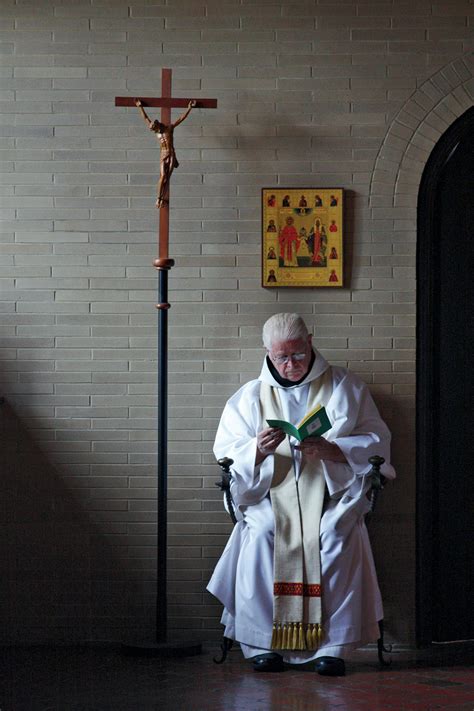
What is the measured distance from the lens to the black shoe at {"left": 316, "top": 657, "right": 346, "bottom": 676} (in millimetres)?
4695

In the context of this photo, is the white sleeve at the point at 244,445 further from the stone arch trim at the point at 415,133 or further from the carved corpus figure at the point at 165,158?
the stone arch trim at the point at 415,133

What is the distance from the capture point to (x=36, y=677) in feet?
15.3

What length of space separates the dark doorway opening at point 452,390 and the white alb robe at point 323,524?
48cm

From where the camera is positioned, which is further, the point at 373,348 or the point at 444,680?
the point at 373,348

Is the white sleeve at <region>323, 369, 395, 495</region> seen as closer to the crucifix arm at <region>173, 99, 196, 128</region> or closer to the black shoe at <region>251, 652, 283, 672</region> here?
the black shoe at <region>251, 652, 283, 672</region>

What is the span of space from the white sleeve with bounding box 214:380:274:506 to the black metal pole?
0.88ft

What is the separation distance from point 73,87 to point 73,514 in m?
2.13

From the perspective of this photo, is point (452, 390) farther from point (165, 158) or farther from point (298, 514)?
point (165, 158)

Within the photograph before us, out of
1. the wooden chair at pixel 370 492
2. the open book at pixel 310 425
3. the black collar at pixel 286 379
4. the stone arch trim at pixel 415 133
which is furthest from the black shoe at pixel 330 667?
the stone arch trim at pixel 415 133

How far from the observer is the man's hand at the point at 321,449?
4895 millimetres

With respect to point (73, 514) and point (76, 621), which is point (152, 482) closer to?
point (73, 514)

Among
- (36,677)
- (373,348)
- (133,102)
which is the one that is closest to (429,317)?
(373,348)

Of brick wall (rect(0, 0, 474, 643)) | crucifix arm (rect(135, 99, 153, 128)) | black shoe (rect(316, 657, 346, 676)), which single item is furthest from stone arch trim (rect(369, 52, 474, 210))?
black shoe (rect(316, 657, 346, 676))

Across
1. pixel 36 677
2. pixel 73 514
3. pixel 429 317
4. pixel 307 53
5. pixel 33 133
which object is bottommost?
pixel 36 677
